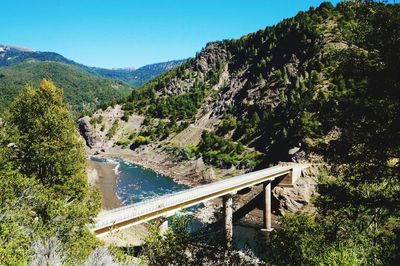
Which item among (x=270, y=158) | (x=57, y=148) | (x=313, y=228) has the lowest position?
(x=270, y=158)

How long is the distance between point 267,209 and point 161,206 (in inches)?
1086

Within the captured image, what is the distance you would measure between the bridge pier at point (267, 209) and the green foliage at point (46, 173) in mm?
38088

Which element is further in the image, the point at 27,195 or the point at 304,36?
the point at 304,36

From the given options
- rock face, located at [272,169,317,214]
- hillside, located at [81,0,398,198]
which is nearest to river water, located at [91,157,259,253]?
rock face, located at [272,169,317,214]

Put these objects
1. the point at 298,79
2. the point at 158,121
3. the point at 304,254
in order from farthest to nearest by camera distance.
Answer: the point at 158,121, the point at 298,79, the point at 304,254

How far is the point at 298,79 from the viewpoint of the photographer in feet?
408

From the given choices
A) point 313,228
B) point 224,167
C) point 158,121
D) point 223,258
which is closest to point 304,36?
point 224,167

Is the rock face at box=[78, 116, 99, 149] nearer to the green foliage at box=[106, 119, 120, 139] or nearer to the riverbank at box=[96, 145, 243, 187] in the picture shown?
the green foliage at box=[106, 119, 120, 139]

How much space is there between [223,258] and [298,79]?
112 m

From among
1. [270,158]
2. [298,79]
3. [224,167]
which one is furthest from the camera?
[298,79]

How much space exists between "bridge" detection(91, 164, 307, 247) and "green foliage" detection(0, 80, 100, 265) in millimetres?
2982

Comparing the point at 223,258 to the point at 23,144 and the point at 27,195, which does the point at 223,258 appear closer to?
the point at 27,195

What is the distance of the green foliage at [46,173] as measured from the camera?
25953mm

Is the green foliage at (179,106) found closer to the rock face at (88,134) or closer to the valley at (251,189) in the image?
the rock face at (88,134)
